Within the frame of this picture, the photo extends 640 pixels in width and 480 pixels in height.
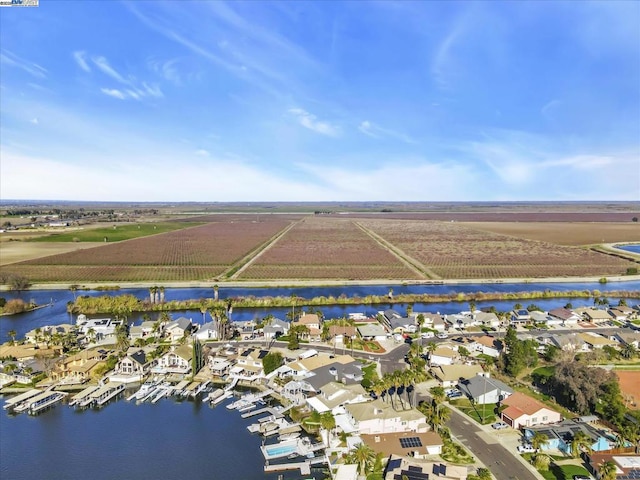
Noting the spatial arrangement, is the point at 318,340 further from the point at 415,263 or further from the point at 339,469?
the point at 415,263

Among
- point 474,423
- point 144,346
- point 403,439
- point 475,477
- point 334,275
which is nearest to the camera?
point 475,477

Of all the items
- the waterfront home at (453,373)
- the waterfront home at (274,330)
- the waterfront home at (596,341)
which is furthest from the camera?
the waterfront home at (274,330)

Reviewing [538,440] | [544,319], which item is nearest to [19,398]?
[538,440]

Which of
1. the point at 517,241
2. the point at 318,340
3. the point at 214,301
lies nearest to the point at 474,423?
the point at 318,340

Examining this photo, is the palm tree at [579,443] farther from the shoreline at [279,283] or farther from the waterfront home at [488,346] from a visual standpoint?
the shoreline at [279,283]

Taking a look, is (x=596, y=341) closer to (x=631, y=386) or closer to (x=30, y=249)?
(x=631, y=386)

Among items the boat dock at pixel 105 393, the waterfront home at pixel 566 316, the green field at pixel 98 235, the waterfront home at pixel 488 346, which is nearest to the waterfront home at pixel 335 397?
the waterfront home at pixel 488 346

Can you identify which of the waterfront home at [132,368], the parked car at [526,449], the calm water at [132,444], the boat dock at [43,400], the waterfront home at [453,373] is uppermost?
the waterfront home at [453,373]
